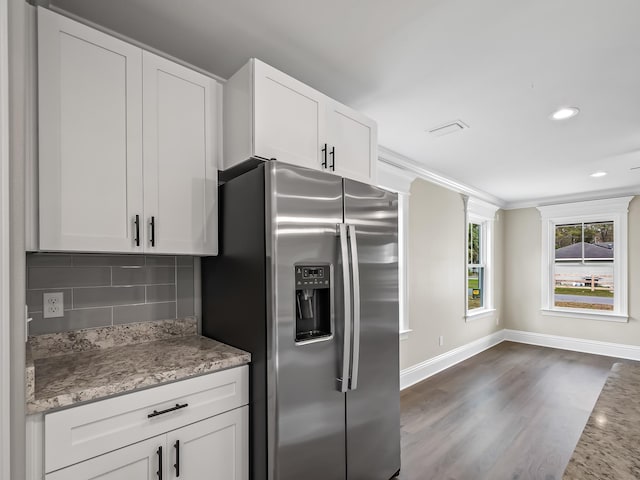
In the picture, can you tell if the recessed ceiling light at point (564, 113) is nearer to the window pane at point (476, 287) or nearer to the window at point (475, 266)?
the window at point (475, 266)

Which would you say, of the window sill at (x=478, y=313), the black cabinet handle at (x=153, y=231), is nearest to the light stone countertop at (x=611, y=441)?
the black cabinet handle at (x=153, y=231)

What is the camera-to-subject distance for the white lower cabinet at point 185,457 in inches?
50.2

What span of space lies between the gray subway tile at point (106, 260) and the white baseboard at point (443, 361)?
293cm

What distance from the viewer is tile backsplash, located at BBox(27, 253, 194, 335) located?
1.67m

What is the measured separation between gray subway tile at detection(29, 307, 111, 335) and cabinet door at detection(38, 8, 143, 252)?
471mm

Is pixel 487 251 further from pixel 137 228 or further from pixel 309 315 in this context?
pixel 137 228

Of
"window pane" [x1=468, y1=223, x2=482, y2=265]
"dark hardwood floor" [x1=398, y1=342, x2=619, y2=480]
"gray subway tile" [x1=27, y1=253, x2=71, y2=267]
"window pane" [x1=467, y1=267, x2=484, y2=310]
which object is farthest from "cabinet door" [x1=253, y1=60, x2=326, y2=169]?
"window pane" [x1=467, y1=267, x2=484, y2=310]

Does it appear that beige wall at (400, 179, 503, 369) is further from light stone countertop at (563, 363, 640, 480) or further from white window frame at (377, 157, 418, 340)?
light stone countertop at (563, 363, 640, 480)

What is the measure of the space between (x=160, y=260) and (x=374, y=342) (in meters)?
1.33

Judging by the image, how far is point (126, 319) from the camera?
1909 mm

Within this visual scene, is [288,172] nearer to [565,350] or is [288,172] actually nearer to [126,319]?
[126,319]

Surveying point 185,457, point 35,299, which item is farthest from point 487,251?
point 35,299

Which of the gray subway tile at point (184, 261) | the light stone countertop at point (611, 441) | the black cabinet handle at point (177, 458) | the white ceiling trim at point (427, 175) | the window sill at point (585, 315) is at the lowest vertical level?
the window sill at point (585, 315)

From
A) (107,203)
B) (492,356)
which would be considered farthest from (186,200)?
(492,356)
